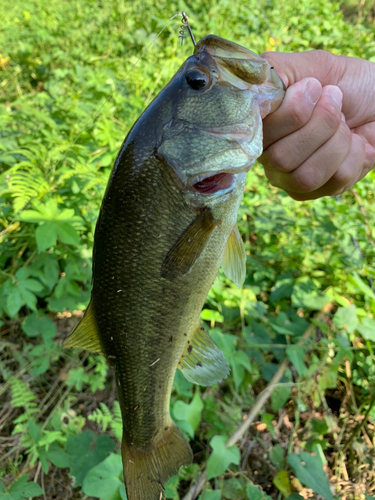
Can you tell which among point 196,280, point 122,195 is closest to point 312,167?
Answer: point 196,280

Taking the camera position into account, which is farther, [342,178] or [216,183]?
[342,178]

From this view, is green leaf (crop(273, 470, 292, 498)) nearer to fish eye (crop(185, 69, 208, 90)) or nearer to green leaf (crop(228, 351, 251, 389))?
green leaf (crop(228, 351, 251, 389))

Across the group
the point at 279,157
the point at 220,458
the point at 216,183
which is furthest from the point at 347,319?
the point at 216,183

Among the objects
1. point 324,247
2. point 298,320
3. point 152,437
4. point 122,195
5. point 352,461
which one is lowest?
point 352,461

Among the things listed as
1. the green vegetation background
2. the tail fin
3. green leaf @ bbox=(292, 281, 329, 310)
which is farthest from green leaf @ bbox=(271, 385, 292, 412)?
the tail fin

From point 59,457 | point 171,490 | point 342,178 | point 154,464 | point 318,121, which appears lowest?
point 171,490

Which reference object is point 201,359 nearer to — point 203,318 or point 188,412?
point 188,412

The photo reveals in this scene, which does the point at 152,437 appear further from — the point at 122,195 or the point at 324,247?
the point at 324,247
